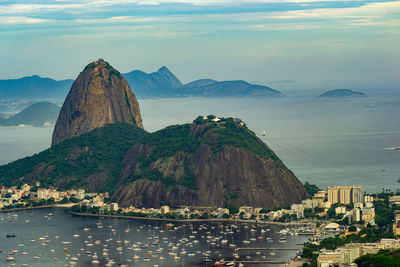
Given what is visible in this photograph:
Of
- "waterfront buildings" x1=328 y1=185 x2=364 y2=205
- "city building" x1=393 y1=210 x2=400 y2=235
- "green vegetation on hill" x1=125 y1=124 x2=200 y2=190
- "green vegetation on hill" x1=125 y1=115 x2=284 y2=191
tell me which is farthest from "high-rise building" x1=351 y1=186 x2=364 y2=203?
"green vegetation on hill" x1=125 y1=124 x2=200 y2=190

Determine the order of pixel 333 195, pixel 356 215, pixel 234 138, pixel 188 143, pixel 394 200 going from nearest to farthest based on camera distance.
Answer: pixel 356 215 → pixel 394 200 → pixel 333 195 → pixel 234 138 → pixel 188 143

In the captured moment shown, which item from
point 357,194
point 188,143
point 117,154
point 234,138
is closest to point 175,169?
point 188,143

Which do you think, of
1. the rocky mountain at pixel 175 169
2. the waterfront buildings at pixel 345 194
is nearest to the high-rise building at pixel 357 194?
the waterfront buildings at pixel 345 194

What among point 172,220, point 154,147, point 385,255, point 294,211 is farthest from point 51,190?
point 385,255

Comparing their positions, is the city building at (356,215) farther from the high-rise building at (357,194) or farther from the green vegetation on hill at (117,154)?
the green vegetation on hill at (117,154)

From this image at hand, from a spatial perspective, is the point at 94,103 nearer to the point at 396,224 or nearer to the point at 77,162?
the point at 77,162

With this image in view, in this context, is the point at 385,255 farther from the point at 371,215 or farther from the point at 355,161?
the point at 355,161

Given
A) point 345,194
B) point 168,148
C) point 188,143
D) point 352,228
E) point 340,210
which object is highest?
point 188,143
